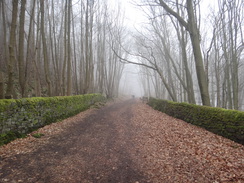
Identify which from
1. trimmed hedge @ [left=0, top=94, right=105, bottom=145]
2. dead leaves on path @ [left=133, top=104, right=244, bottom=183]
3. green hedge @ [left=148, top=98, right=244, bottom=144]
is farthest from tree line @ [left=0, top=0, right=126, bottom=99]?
green hedge @ [left=148, top=98, right=244, bottom=144]

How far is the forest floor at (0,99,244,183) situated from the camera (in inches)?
143

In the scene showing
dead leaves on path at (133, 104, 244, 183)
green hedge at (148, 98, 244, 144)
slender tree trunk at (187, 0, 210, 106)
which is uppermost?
slender tree trunk at (187, 0, 210, 106)

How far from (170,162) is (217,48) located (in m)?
13.7

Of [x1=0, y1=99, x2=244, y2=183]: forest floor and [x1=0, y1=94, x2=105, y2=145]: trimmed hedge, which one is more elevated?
[x1=0, y1=94, x2=105, y2=145]: trimmed hedge

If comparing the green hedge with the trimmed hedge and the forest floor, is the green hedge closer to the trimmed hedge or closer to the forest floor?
the forest floor

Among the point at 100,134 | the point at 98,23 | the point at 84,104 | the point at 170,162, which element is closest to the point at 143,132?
the point at 100,134

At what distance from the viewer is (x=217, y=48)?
14.4 meters

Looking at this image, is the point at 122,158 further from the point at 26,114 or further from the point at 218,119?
the point at 218,119

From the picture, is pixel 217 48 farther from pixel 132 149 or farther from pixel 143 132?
pixel 132 149

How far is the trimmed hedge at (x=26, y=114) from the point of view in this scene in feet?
16.2

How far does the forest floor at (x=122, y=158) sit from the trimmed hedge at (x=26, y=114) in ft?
1.13

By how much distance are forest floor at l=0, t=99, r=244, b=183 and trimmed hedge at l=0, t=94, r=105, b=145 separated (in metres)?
0.34

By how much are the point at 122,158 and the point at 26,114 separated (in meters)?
3.93

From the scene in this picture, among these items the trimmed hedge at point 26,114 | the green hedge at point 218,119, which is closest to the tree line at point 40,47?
the trimmed hedge at point 26,114
